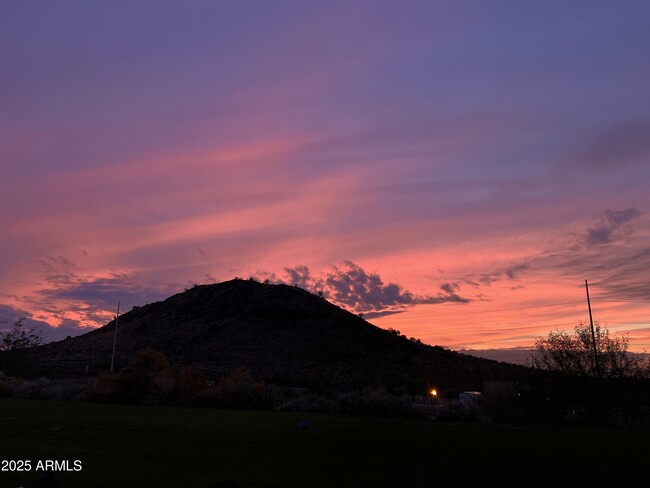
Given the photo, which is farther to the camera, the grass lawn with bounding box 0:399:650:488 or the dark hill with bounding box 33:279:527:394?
the dark hill with bounding box 33:279:527:394

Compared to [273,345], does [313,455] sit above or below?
below

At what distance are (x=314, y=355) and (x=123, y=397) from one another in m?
45.9

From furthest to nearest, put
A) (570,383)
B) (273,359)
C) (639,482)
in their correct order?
(273,359)
(570,383)
(639,482)

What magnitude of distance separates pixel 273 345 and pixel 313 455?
2649 inches

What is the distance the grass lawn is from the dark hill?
40.7 m

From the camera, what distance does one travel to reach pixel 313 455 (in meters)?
10.4

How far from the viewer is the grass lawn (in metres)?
7.95

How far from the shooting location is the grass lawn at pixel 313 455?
795cm

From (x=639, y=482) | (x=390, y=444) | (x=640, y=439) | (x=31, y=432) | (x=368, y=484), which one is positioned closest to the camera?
(x=368, y=484)

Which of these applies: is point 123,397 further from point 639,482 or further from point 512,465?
point 639,482

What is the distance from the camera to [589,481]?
8.16m

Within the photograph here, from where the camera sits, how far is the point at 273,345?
76.4 metres

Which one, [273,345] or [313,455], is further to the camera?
[273,345]

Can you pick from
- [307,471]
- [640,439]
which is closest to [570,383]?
[640,439]
